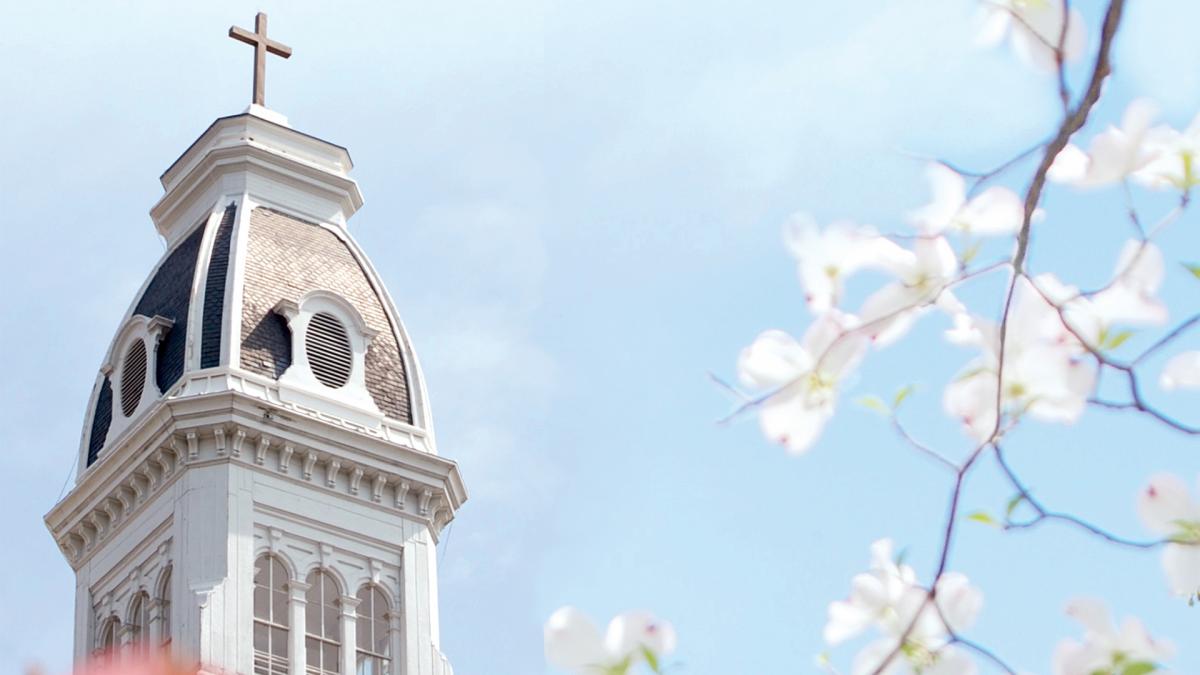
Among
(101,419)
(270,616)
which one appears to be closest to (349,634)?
(270,616)

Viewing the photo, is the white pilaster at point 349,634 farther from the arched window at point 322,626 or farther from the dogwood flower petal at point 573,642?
the dogwood flower petal at point 573,642

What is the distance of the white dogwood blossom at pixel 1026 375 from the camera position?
3.38 metres

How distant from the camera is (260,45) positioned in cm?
3984

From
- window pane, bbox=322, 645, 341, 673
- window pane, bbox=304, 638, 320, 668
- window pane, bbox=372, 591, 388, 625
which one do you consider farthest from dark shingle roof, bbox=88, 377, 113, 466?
window pane, bbox=322, 645, 341, 673

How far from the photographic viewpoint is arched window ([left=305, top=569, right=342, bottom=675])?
32.3 m

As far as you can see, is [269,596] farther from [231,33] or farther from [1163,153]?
[1163,153]

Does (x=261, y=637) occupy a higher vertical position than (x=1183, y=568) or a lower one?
higher

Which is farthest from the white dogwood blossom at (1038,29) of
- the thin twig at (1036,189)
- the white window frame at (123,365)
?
the white window frame at (123,365)

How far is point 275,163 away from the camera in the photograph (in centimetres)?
3681

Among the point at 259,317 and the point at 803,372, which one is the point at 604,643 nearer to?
the point at 803,372

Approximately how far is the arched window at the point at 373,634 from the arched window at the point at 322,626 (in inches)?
A: 15.8

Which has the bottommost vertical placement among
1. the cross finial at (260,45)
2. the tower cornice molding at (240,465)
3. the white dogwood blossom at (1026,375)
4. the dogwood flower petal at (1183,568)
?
the dogwood flower petal at (1183,568)

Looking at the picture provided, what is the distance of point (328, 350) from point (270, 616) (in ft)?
14.4

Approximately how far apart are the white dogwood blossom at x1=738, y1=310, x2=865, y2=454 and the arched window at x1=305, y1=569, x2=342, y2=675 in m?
29.2
